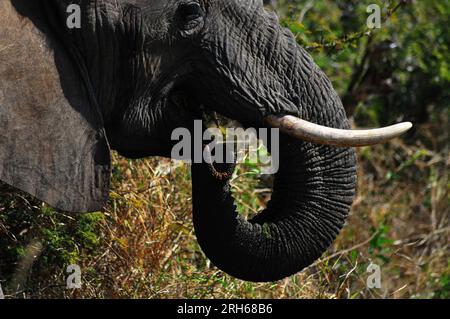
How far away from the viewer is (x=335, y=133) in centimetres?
310

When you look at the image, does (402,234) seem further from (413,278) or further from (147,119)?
(147,119)

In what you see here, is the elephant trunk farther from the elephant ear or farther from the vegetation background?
the vegetation background

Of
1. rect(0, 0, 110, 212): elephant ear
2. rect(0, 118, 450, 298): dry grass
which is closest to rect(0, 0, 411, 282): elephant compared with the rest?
rect(0, 0, 110, 212): elephant ear

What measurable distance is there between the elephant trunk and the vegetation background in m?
0.95

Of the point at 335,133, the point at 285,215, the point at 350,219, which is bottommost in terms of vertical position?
the point at 350,219

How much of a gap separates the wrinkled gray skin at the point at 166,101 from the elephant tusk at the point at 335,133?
53 mm

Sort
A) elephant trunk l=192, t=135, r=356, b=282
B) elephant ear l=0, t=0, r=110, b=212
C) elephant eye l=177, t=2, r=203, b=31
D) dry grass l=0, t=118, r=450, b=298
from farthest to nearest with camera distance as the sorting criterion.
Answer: dry grass l=0, t=118, r=450, b=298 → elephant trunk l=192, t=135, r=356, b=282 → elephant eye l=177, t=2, r=203, b=31 → elephant ear l=0, t=0, r=110, b=212

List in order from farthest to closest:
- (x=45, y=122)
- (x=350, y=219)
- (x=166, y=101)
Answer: (x=350, y=219)
(x=166, y=101)
(x=45, y=122)

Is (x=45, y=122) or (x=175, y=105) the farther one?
(x=175, y=105)

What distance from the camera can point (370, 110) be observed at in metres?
6.92

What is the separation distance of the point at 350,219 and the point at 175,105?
8.64 ft

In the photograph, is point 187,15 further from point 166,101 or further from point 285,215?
point 285,215

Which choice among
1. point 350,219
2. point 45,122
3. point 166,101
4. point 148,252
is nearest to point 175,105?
point 166,101

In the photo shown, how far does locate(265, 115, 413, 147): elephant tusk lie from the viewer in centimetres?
306
